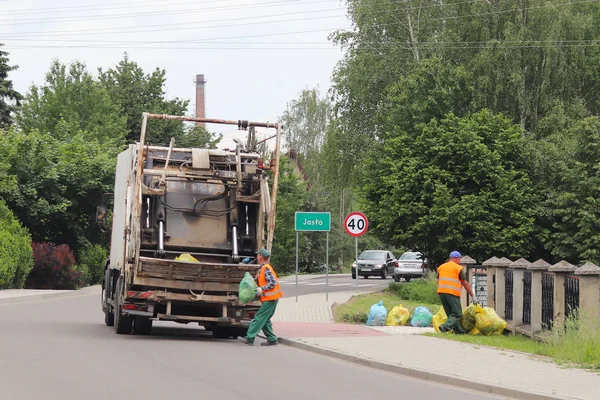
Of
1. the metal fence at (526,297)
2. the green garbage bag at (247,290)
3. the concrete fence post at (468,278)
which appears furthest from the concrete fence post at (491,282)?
the green garbage bag at (247,290)

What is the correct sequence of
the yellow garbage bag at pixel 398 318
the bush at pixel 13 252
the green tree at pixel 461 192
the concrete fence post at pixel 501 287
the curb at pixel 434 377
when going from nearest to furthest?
1. the curb at pixel 434 377
2. the concrete fence post at pixel 501 287
3. the yellow garbage bag at pixel 398 318
4. the bush at pixel 13 252
5. the green tree at pixel 461 192

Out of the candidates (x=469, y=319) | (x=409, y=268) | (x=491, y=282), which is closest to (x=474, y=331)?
(x=469, y=319)

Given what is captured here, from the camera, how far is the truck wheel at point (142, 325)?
18.2 metres

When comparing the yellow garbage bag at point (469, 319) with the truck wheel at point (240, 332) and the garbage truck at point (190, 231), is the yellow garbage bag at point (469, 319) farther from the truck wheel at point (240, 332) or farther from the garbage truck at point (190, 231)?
the garbage truck at point (190, 231)

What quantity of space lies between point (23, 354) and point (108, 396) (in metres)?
4.30

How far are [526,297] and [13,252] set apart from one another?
19051 millimetres

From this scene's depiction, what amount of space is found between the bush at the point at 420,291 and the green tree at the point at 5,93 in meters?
25.6

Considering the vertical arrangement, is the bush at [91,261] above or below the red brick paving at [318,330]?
above

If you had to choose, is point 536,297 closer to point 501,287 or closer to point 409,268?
point 501,287

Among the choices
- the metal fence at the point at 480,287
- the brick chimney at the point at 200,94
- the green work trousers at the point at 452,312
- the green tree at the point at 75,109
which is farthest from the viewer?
the brick chimney at the point at 200,94

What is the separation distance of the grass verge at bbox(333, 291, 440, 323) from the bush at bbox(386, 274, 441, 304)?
0.25m

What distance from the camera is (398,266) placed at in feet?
166

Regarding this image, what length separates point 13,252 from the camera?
3309 centimetres

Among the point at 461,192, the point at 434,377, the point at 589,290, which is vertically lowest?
the point at 434,377
